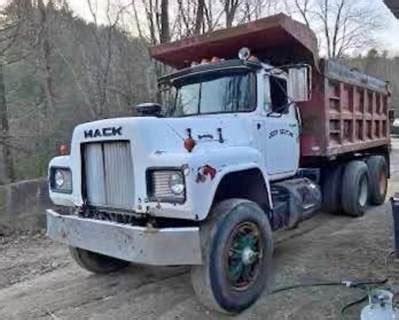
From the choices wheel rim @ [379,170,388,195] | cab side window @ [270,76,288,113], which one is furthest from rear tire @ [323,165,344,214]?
cab side window @ [270,76,288,113]

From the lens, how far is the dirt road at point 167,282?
15.3 ft

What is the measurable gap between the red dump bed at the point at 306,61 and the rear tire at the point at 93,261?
10.5 ft

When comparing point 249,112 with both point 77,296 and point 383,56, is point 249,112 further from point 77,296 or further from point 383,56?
point 383,56

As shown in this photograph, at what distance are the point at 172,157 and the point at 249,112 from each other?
170 cm

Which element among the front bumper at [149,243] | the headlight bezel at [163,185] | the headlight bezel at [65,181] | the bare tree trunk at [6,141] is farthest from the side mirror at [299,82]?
the bare tree trunk at [6,141]

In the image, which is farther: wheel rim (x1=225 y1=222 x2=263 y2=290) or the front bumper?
wheel rim (x1=225 y1=222 x2=263 y2=290)

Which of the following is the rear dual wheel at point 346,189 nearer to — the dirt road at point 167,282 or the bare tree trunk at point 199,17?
the dirt road at point 167,282

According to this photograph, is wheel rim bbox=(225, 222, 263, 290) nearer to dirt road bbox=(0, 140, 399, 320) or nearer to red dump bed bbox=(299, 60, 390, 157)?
dirt road bbox=(0, 140, 399, 320)

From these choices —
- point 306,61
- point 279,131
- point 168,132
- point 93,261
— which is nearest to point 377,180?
point 306,61

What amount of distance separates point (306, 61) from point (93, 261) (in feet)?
13.1

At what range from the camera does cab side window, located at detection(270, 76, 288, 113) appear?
6.02 metres

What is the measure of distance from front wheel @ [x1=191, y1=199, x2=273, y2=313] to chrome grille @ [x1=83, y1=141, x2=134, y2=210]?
80 centimetres

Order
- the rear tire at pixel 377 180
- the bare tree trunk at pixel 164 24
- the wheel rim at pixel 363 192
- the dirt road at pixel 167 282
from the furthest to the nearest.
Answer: the bare tree trunk at pixel 164 24, the rear tire at pixel 377 180, the wheel rim at pixel 363 192, the dirt road at pixel 167 282

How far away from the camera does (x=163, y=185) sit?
4258 millimetres
